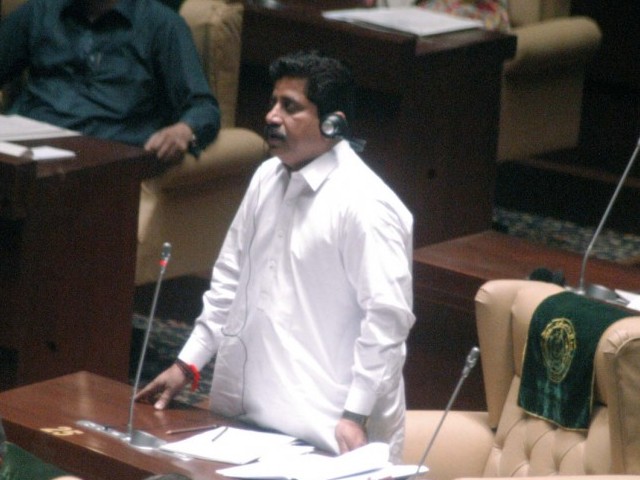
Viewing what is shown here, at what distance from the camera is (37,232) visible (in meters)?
4.13

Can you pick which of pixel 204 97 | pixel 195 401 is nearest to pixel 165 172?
pixel 204 97

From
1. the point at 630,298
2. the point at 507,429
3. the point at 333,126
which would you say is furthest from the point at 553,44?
the point at 333,126

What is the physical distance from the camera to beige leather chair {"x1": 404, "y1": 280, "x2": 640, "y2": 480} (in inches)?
131

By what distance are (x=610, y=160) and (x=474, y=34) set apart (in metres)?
1.69

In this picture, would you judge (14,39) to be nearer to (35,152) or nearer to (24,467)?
(35,152)

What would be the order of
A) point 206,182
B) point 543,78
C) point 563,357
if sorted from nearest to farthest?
point 563,357 < point 206,182 < point 543,78

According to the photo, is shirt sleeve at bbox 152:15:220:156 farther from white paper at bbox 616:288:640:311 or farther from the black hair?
the black hair

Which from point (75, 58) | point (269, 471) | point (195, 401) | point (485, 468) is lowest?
point (195, 401)

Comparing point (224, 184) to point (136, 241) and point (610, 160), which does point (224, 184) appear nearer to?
point (136, 241)

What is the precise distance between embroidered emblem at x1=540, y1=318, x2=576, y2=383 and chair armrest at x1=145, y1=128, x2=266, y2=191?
5.49 ft

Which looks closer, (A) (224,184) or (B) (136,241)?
(B) (136,241)

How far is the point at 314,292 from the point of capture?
10.8ft

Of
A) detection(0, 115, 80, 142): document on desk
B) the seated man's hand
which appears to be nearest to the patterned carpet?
the seated man's hand

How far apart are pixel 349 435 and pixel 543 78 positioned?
343 cm
